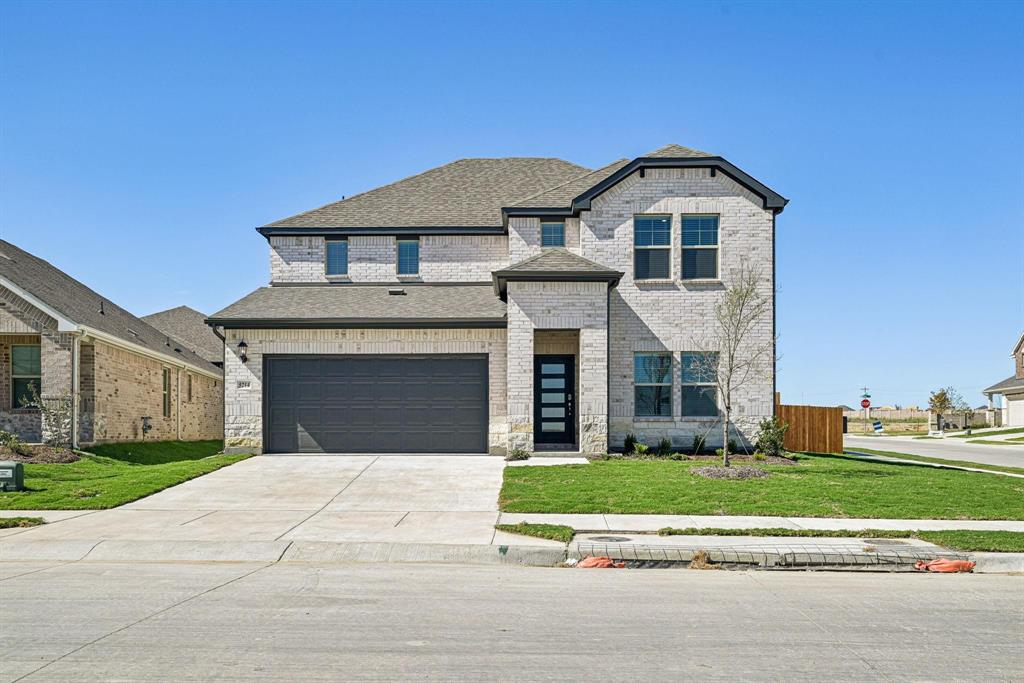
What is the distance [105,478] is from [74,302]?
8804mm

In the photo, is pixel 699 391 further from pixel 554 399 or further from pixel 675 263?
pixel 554 399

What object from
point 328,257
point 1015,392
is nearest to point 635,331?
point 328,257

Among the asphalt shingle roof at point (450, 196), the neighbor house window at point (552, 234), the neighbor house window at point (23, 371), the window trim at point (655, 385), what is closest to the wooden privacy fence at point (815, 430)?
the window trim at point (655, 385)

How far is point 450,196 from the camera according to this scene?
2744 cm

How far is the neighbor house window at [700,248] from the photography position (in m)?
21.9

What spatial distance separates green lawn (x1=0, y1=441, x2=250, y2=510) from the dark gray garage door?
6.05ft

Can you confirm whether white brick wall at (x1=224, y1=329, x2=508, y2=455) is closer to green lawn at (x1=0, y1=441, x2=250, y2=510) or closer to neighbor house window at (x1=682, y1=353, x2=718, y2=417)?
green lawn at (x1=0, y1=441, x2=250, y2=510)

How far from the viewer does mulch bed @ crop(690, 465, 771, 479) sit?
53.6ft

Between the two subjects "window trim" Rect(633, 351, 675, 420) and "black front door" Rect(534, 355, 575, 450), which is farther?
"black front door" Rect(534, 355, 575, 450)

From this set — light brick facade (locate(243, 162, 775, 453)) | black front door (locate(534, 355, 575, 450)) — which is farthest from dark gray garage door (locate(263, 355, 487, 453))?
black front door (locate(534, 355, 575, 450))

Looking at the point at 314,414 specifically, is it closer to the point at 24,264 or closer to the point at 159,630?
the point at 24,264

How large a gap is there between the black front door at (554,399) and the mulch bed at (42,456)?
11.8 m

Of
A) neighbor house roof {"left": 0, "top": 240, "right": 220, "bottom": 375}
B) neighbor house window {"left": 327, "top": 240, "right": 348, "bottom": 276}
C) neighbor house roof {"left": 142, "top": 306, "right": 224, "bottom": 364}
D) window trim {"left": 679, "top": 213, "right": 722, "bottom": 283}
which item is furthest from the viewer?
neighbor house roof {"left": 142, "top": 306, "right": 224, "bottom": 364}

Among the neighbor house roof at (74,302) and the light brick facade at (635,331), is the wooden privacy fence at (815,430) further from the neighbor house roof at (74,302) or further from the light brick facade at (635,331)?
the neighbor house roof at (74,302)
